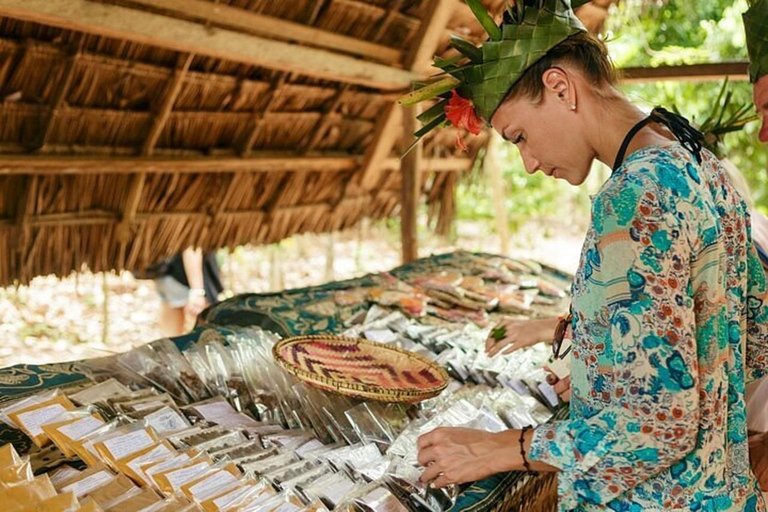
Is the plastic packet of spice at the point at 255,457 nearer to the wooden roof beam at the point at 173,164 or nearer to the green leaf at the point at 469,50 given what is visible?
the green leaf at the point at 469,50

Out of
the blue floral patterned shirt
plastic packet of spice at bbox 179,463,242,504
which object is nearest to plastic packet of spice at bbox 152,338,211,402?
plastic packet of spice at bbox 179,463,242,504

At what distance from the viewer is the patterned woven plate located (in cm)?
164

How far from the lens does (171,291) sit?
4.69 meters

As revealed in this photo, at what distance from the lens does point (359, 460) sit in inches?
58.1

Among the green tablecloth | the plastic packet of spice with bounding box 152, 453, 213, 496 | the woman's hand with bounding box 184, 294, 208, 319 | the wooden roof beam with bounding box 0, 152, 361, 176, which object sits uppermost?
the wooden roof beam with bounding box 0, 152, 361, 176

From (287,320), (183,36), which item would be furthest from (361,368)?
(183,36)

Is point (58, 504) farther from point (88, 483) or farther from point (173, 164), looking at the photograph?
point (173, 164)

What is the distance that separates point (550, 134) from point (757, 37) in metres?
0.62

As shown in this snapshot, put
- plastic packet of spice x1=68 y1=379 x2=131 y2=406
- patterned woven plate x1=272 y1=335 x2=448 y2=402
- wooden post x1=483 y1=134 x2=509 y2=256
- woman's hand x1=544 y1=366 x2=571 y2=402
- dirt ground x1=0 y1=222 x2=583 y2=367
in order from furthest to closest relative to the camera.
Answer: wooden post x1=483 y1=134 x2=509 y2=256
dirt ground x1=0 y1=222 x2=583 y2=367
woman's hand x1=544 y1=366 x2=571 y2=402
patterned woven plate x1=272 y1=335 x2=448 y2=402
plastic packet of spice x1=68 y1=379 x2=131 y2=406

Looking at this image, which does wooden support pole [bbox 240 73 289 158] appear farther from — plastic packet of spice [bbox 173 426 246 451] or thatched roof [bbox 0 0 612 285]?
plastic packet of spice [bbox 173 426 246 451]

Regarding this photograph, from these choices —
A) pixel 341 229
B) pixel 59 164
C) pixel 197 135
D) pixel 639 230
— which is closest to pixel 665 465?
pixel 639 230

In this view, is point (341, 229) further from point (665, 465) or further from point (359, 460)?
point (665, 465)

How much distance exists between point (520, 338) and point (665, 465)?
0.82 meters

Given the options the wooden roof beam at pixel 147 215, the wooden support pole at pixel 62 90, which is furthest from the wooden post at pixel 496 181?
the wooden support pole at pixel 62 90
